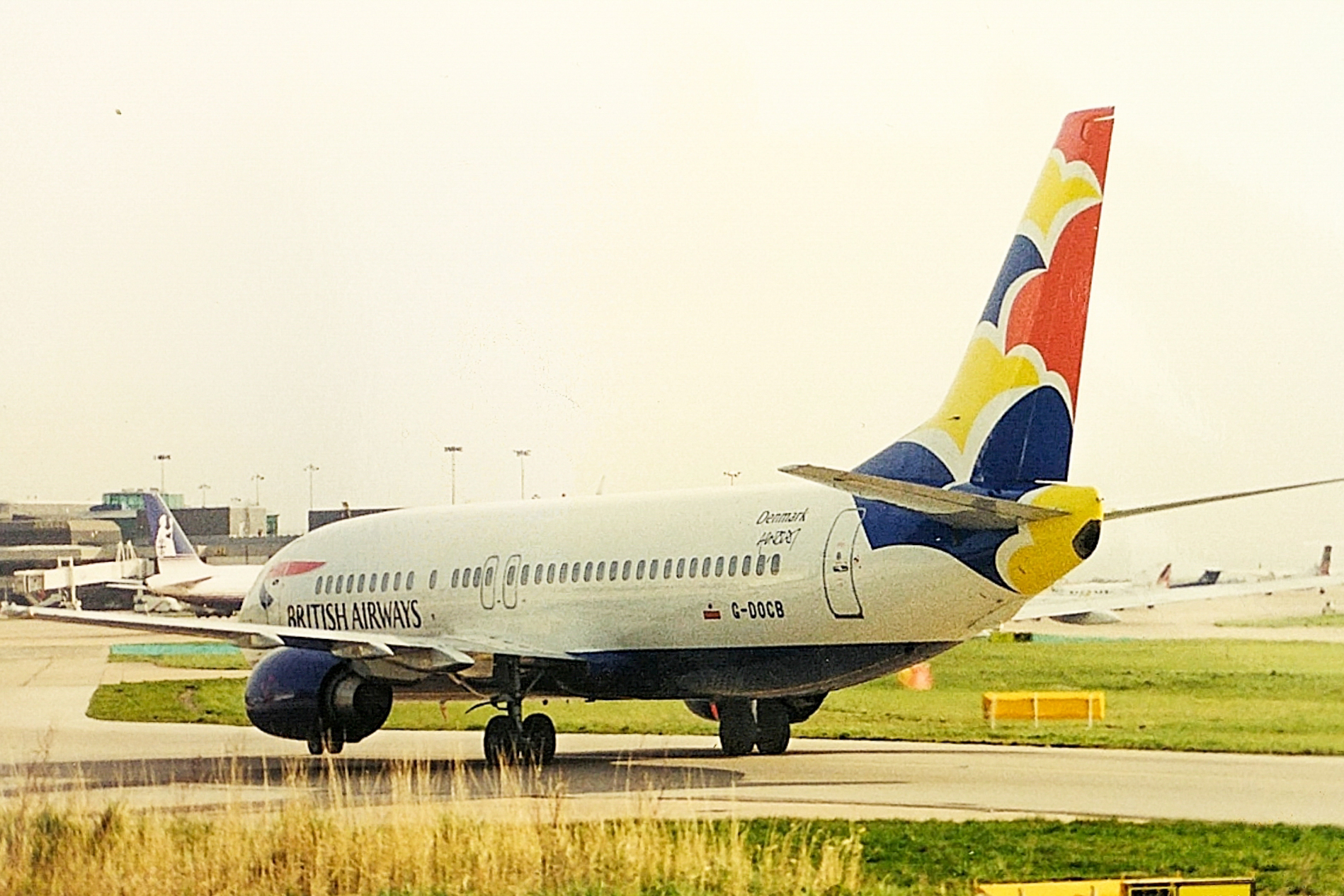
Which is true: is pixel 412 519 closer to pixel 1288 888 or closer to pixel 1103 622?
pixel 1288 888

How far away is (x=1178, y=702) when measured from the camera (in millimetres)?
29906

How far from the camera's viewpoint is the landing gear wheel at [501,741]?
2377cm

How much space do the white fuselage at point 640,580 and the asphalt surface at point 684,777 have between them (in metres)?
1.58

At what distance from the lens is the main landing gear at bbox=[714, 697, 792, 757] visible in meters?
25.4

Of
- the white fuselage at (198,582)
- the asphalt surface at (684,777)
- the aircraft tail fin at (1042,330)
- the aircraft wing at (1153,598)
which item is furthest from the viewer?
the white fuselage at (198,582)

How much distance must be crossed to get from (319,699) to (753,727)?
5.55 metres

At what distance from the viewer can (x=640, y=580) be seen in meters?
24.3

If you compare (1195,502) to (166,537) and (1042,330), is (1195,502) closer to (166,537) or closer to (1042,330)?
(1042,330)

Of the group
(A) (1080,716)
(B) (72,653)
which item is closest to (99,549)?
(B) (72,653)

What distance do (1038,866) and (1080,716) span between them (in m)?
15.5

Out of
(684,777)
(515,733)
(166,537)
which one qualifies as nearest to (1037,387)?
(684,777)

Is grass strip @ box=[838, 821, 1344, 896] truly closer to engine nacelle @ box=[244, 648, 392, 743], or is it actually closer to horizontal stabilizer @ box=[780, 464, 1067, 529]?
horizontal stabilizer @ box=[780, 464, 1067, 529]

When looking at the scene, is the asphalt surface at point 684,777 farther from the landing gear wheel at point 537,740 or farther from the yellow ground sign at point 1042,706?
the yellow ground sign at point 1042,706

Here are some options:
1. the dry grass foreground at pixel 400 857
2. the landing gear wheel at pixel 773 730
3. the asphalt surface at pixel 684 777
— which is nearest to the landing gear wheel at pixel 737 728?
the landing gear wheel at pixel 773 730
